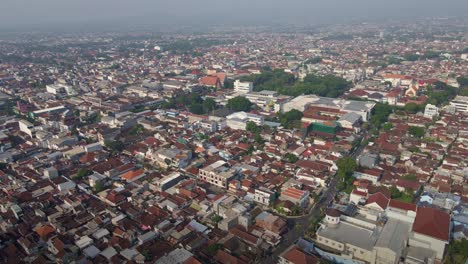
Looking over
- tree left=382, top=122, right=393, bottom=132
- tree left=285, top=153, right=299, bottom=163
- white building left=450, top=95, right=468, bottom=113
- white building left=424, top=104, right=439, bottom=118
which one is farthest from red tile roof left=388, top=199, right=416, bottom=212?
white building left=450, top=95, right=468, bottom=113

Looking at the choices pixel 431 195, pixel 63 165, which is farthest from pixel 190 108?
pixel 431 195

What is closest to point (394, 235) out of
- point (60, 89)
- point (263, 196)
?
point (263, 196)

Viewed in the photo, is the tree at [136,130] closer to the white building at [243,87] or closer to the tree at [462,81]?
the white building at [243,87]

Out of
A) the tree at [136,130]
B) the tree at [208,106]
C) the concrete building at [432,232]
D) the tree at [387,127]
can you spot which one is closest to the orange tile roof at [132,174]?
the tree at [136,130]

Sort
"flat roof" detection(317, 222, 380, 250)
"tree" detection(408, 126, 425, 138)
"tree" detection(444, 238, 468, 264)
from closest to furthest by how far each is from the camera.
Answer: "tree" detection(444, 238, 468, 264), "flat roof" detection(317, 222, 380, 250), "tree" detection(408, 126, 425, 138)

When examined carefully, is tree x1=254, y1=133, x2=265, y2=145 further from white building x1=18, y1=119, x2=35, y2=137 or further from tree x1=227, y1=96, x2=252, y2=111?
white building x1=18, y1=119, x2=35, y2=137

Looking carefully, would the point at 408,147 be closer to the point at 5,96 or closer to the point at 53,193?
the point at 53,193
